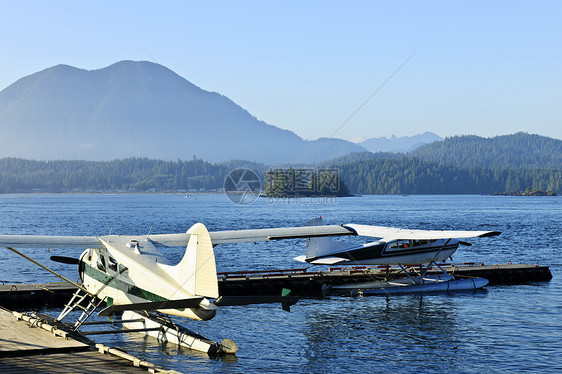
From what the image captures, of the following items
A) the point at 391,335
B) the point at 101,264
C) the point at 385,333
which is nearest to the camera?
the point at 101,264

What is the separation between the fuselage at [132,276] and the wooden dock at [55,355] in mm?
1693

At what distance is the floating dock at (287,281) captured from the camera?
28.6 meters

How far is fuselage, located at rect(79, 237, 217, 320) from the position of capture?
16.4 metres

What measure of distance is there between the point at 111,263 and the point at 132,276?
136 cm

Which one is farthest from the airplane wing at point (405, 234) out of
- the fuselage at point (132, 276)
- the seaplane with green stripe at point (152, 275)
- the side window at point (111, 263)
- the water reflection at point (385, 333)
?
the side window at point (111, 263)

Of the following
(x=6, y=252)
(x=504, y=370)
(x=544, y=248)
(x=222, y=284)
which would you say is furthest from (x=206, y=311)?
(x=544, y=248)

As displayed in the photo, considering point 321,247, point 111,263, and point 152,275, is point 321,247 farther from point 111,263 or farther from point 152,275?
point 152,275

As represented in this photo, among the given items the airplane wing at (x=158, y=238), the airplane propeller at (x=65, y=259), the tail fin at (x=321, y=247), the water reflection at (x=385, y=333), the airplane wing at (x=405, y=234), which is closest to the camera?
the airplane wing at (x=158, y=238)

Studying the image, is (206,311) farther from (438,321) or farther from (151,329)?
(438,321)

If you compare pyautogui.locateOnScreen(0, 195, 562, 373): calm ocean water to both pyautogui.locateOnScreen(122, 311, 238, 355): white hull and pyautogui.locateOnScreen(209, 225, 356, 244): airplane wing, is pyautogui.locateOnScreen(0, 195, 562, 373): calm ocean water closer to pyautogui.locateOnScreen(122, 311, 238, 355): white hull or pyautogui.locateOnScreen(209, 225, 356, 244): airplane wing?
pyautogui.locateOnScreen(122, 311, 238, 355): white hull

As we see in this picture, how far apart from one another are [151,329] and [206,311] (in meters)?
5.20

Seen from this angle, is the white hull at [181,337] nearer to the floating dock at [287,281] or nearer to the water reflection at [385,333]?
the water reflection at [385,333]

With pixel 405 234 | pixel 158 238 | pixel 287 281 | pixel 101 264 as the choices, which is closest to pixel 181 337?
pixel 158 238

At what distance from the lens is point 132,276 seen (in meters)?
18.0
